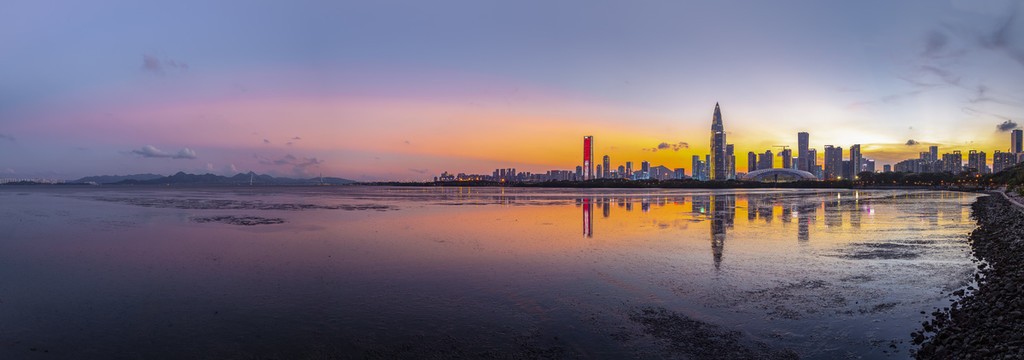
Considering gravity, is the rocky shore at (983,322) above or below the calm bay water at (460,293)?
above

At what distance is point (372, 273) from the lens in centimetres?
1348

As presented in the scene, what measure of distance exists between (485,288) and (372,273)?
3.84 metres

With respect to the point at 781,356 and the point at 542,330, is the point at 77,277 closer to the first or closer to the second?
the point at 542,330

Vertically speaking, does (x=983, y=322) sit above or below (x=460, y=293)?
above

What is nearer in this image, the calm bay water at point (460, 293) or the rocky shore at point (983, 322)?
the rocky shore at point (983, 322)

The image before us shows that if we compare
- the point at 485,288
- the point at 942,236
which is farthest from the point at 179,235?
the point at 942,236

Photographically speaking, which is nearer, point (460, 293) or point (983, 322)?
point (983, 322)

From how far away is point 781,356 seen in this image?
7129mm

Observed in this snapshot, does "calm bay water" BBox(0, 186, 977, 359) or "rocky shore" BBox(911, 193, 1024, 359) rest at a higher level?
"rocky shore" BBox(911, 193, 1024, 359)

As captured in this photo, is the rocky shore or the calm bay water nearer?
the rocky shore

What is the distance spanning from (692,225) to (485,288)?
1904cm

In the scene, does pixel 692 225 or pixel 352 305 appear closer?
pixel 352 305

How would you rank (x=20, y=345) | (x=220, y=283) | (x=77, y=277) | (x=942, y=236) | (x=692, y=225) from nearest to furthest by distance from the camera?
(x=20, y=345) < (x=220, y=283) < (x=77, y=277) < (x=942, y=236) < (x=692, y=225)

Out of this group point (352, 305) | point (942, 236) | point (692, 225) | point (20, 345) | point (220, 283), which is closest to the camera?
point (20, 345)
